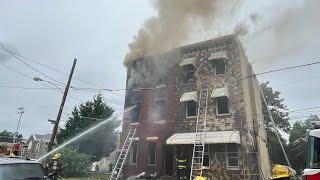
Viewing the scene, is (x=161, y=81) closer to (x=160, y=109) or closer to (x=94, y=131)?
(x=160, y=109)

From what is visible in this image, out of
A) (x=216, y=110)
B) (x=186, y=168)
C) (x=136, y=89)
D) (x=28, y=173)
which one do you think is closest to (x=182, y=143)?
(x=186, y=168)

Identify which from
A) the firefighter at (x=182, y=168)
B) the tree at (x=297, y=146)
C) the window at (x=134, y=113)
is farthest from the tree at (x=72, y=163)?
the tree at (x=297, y=146)

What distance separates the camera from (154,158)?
2119 cm

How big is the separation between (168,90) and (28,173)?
48.6 ft

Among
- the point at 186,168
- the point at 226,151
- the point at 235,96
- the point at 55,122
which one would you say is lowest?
the point at 186,168

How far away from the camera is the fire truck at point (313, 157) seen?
21.2 ft

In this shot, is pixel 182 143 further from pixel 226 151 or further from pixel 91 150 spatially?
pixel 91 150

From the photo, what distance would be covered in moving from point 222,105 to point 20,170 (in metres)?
13.9

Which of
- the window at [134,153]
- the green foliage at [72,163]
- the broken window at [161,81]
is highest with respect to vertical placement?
the broken window at [161,81]

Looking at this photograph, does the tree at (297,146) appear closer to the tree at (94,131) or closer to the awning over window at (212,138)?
the awning over window at (212,138)

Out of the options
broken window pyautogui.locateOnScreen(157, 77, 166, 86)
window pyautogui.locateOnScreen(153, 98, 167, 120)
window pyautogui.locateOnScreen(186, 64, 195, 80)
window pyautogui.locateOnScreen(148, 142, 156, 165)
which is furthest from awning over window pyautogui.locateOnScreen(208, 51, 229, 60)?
window pyautogui.locateOnScreen(148, 142, 156, 165)

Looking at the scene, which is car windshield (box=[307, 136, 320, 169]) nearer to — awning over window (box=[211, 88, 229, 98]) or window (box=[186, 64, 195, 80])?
awning over window (box=[211, 88, 229, 98])

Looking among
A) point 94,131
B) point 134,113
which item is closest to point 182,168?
point 134,113

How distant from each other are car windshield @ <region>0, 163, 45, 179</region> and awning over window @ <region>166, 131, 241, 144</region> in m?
11.2
